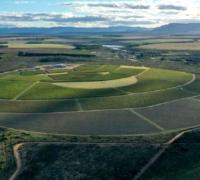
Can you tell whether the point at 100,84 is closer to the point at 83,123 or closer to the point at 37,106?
the point at 37,106

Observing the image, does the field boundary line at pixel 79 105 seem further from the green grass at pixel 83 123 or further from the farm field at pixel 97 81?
the farm field at pixel 97 81

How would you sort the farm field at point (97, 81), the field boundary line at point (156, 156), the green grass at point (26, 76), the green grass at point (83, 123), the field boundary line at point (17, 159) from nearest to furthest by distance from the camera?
the field boundary line at point (17, 159)
the field boundary line at point (156, 156)
the green grass at point (83, 123)
the farm field at point (97, 81)
the green grass at point (26, 76)

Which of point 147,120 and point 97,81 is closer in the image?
point 147,120

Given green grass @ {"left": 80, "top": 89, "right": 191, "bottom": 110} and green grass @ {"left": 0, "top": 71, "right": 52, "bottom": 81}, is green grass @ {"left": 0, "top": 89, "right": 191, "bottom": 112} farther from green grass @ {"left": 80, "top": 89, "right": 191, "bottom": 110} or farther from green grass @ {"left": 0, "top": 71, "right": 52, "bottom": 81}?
green grass @ {"left": 0, "top": 71, "right": 52, "bottom": 81}

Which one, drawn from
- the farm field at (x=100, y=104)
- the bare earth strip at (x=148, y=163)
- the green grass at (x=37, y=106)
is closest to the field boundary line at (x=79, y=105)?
the farm field at (x=100, y=104)

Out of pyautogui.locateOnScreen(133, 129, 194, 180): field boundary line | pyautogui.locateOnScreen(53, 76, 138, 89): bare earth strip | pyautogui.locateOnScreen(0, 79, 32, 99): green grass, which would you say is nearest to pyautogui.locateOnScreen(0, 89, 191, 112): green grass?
pyautogui.locateOnScreen(0, 79, 32, 99): green grass

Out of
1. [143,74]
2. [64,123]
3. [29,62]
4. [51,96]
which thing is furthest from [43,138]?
[29,62]

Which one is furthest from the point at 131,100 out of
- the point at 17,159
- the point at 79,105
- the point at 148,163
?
the point at 17,159

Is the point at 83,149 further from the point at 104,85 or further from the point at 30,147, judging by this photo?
the point at 104,85
